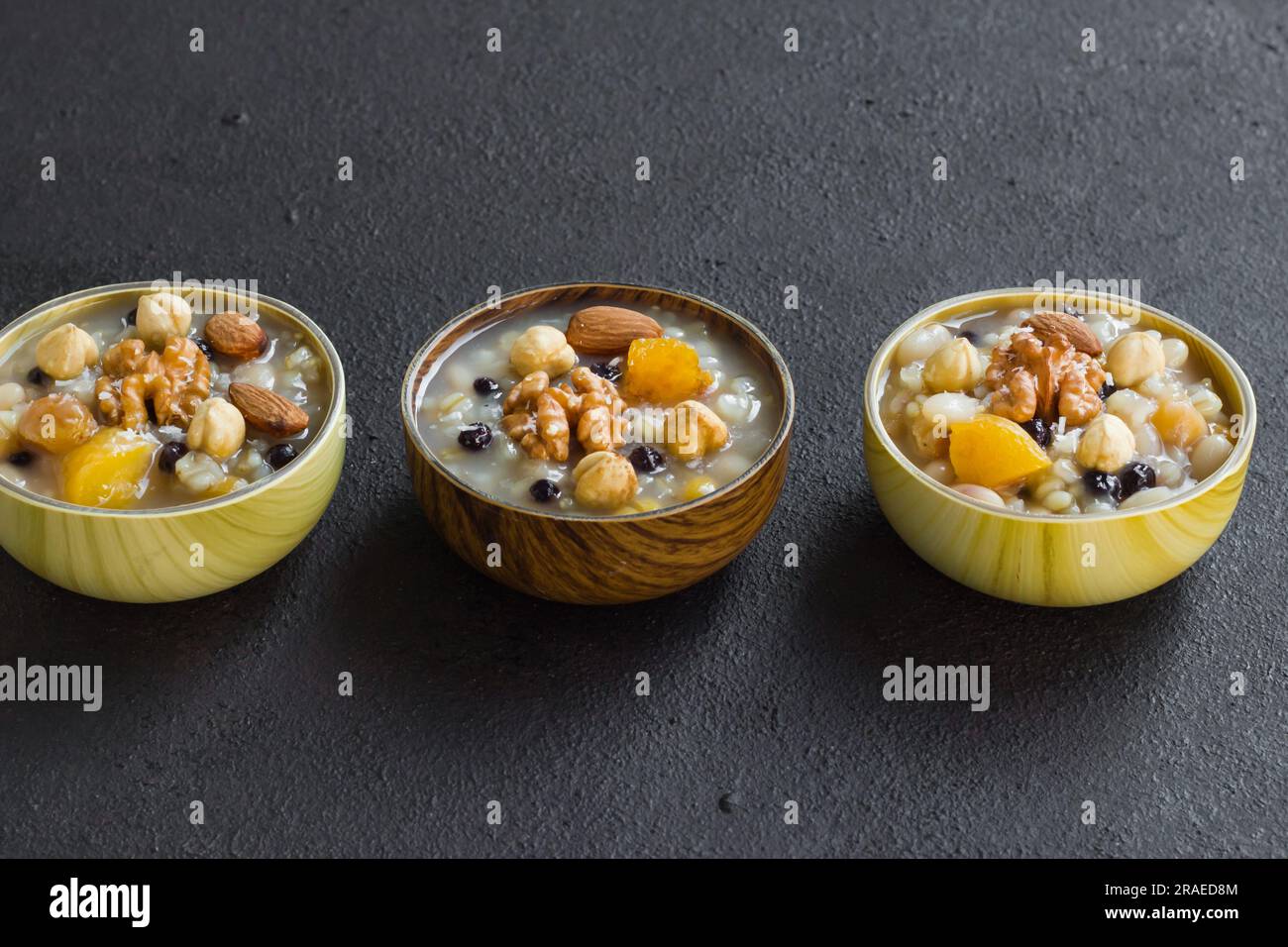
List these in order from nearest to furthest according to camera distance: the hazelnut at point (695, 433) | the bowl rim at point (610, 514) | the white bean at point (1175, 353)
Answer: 1. the bowl rim at point (610, 514)
2. the hazelnut at point (695, 433)
3. the white bean at point (1175, 353)

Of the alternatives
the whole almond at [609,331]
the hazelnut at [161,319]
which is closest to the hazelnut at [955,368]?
the whole almond at [609,331]

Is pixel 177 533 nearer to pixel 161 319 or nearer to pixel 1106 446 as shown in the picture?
pixel 161 319

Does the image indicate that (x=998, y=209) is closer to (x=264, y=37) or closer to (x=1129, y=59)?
(x=1129, y=59)

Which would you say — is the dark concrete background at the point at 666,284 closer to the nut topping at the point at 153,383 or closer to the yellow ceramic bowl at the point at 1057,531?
the yellow ceramic bowl at the point at 1057,531

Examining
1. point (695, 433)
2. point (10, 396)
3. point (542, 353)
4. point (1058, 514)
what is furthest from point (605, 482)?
point (10, 396)

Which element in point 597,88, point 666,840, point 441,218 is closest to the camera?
point 666,840

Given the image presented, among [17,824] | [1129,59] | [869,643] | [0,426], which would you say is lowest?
[17,824]

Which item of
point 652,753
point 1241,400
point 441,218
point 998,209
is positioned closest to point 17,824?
point 652,753

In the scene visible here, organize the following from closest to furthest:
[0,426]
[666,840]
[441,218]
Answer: [666,840]
[0,426]
[441,218]
